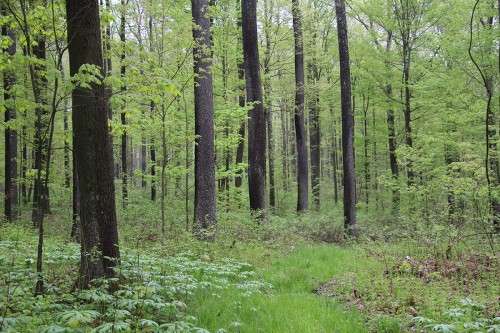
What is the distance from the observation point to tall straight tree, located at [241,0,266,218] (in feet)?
41.9

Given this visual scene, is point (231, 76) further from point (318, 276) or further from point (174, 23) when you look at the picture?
point (318, 276)

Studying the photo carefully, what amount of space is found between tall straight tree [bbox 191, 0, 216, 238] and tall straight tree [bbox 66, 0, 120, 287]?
505 centimetres

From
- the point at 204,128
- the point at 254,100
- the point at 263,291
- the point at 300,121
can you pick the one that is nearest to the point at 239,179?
the point at 300,121

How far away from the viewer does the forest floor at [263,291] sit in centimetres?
380

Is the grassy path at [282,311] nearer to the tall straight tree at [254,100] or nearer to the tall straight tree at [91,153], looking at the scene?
the tall straight tree at [91,153]

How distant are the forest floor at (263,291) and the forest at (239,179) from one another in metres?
0.04

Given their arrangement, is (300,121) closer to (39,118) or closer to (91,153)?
(39,118)

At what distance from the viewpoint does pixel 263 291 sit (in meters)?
6.30

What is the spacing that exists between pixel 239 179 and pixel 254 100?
674 cm

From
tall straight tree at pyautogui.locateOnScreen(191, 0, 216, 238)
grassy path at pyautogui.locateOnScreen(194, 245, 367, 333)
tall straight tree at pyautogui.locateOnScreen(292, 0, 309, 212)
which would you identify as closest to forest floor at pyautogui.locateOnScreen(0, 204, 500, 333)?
grassy path at pyautogui.locateOnScreen(194, 245, 367, 333)

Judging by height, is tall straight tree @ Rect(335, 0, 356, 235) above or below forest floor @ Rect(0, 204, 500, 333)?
above

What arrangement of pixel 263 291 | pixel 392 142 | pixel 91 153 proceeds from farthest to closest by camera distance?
pixel 392 142
pixel 263 291
pixel 91 153

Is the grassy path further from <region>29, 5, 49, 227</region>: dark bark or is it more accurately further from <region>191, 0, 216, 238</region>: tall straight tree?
<region>191, 0, 216, 238</region>: tall straight tree

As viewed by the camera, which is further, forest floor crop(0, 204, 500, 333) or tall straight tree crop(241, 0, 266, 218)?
tall straight tree crop(241, 0, 266, 218)
